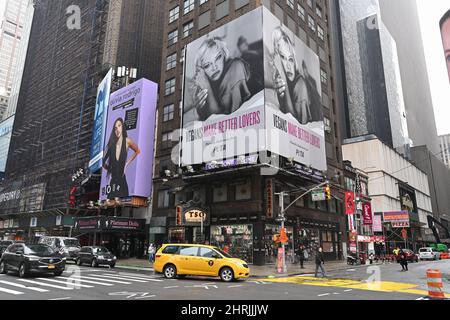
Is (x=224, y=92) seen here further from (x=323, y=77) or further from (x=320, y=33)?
(x=320, y=33)

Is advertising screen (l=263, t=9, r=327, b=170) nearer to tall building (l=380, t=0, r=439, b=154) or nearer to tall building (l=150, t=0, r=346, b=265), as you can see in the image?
tall building (l=150, t=0, r=346, b=265)

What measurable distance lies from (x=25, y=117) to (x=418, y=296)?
271 feet

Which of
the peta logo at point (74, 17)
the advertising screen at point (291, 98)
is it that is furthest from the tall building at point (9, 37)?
the advertising screen at point (291, 98)

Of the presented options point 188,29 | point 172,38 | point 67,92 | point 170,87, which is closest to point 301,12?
point 188,29

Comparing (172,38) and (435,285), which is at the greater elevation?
(172,38)

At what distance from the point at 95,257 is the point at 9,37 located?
206675 mm

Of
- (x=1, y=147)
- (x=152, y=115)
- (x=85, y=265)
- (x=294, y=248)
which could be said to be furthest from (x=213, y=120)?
(x=1, y=147)

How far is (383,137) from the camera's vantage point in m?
114

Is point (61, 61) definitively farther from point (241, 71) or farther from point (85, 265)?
point (85, 265)

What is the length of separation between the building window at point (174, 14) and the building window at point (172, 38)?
2012 millimetres

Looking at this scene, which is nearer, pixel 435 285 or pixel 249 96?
pixel 435 285

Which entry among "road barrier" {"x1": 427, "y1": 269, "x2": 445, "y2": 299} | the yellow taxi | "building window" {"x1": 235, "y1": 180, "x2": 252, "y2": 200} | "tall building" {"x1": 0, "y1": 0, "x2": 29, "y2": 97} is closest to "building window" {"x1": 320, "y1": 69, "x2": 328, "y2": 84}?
"building window" {"x1": 235, "y1": 180, "x2": 252, "y2": 200}

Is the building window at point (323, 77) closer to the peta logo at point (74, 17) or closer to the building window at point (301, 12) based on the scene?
the building window at point (301, 12)

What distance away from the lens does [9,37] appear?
629 feet
